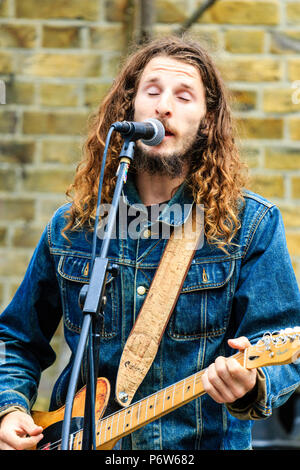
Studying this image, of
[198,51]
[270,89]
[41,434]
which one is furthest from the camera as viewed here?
[270,89]

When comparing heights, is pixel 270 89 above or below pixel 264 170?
above

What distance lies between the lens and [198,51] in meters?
2.73

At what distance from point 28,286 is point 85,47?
1.96 meters

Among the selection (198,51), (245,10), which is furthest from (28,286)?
(245,10)

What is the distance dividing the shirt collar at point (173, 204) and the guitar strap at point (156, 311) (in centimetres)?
5

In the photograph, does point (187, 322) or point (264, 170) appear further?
point (264, 170)

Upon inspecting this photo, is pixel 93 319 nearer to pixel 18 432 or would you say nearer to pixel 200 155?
pixel 18 432

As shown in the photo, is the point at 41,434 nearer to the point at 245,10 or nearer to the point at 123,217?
the point at 123,217

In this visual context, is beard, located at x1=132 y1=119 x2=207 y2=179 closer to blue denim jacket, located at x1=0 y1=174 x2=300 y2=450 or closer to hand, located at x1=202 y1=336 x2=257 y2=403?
blue denim jacket, located at x1=0 y1=174 x2=300 y2=450

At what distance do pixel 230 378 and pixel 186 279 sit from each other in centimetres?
55

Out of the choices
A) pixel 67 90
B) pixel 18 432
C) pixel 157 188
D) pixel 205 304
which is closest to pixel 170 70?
pixel 157 188

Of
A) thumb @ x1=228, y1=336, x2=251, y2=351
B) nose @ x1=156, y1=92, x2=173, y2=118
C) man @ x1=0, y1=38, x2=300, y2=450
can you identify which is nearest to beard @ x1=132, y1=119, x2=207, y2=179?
man @ x1=0, y1=38, x2=300, y2=450

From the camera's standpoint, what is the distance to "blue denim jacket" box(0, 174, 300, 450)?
7.45 feet

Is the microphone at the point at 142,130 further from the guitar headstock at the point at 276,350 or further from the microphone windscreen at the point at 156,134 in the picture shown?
the guitar headstock at the point at 276,350
